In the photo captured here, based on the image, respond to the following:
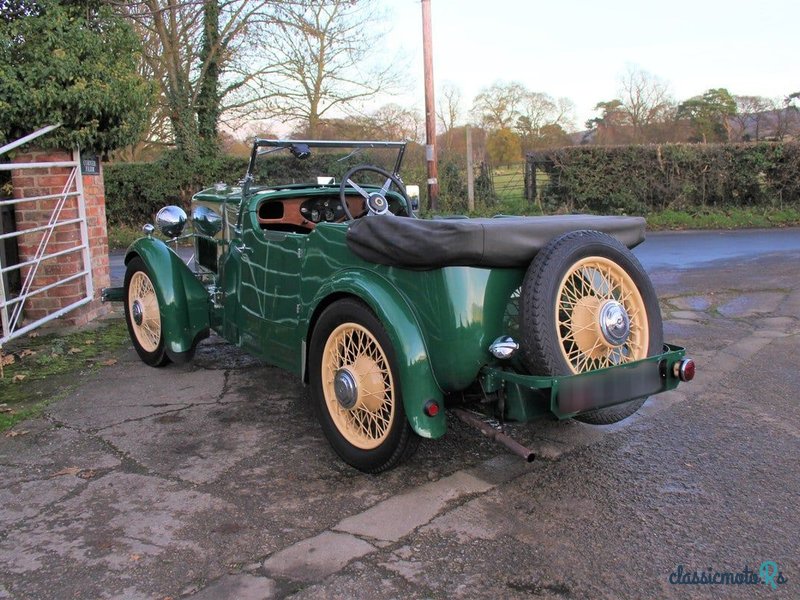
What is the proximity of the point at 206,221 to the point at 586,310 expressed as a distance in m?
3.30

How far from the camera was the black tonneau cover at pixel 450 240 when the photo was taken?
9.57 ft

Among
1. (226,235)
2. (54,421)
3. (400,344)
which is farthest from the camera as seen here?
(226,235)

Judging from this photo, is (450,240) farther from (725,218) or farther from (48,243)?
(725,218)

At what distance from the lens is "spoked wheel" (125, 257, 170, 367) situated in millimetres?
5304

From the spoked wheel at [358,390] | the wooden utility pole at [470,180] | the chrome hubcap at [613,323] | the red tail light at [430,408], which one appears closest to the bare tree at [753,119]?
the wooden utility pole at [470,180]

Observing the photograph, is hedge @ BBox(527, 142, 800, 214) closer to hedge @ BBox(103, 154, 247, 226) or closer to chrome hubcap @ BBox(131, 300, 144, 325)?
hedge @ BBox(103, 154, 247, 226)

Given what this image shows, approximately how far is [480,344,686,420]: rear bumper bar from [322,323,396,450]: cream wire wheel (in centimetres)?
51

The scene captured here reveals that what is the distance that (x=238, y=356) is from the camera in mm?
5730

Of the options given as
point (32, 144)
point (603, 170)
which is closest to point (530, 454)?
point (32, 144)

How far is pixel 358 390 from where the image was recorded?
332 cm

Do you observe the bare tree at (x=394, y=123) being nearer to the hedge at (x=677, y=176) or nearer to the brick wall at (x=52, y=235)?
the hedge at (x=677, y=176)

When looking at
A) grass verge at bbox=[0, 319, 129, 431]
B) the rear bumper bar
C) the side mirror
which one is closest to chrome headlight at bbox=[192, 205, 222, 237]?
the side mirror

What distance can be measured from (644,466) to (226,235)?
3104 millimetres

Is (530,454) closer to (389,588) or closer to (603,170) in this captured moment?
(389,588)
